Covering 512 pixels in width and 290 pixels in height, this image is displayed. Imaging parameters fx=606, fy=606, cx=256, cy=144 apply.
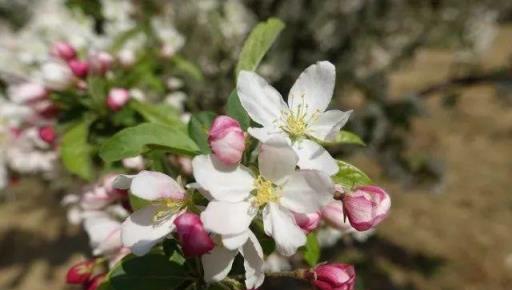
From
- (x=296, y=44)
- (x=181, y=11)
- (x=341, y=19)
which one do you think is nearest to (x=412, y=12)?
(x=341, y=19)

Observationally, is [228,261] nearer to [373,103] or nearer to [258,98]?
[258,98]

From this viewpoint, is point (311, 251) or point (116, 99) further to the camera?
point (116, 99)

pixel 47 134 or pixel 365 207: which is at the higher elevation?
pixel 365 207

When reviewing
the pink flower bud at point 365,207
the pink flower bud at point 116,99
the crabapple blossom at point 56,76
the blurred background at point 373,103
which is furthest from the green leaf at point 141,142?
the blurred background at point 373,103

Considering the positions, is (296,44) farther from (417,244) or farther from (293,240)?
(293,240)

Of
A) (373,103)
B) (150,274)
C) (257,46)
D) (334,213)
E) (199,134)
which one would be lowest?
(373,103)

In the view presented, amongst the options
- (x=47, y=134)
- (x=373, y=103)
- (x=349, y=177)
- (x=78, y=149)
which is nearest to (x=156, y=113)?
(x=78, y=149)

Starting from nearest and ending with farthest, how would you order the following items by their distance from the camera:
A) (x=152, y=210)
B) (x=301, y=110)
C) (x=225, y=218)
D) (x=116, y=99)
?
(x=225, y=218) → (x=152, y=210) → (x=301, y=110) → (x=116, y=99)
